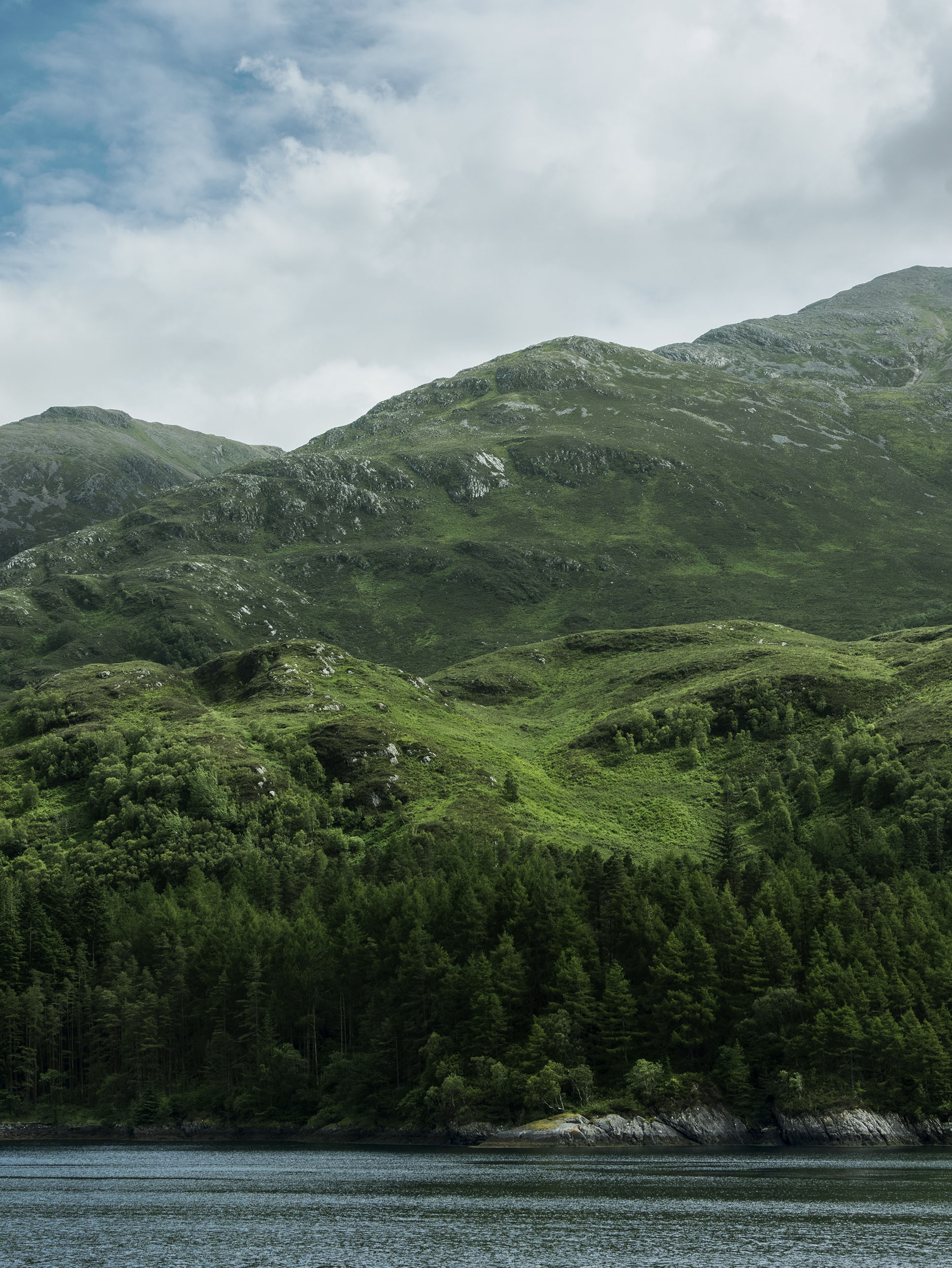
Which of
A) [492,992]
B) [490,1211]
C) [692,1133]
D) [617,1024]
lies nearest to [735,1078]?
[692,1133]

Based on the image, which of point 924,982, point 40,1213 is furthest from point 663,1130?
point 40,1213

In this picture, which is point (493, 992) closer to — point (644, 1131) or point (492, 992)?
point (492, 992)

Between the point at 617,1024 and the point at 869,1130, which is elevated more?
the point at 617,1024

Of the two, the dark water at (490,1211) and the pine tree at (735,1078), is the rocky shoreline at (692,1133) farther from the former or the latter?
the dark water at (490,1211)

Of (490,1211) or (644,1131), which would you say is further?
(644,1131)

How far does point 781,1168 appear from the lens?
344 ft

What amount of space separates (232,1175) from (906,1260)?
6418 cm

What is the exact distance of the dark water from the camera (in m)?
70.2

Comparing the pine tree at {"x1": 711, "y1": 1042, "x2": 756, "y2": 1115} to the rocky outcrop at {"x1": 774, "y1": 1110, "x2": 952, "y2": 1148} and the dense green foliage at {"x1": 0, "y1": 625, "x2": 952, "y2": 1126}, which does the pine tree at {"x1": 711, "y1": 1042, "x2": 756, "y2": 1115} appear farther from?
the rocky outcrop at {"x1": 774, "y1": 1110, "x2": 952, "y2": 1148}

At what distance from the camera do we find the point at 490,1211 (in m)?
84.0

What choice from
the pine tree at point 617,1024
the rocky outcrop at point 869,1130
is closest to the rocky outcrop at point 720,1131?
the rocky outcrop at point 869,1130

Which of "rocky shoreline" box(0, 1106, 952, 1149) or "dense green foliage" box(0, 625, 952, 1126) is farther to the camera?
"dense green foliage" box(0, 625, 952, 1126)

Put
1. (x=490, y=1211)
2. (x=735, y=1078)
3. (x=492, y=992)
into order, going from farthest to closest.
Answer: (x=492, y=992)
(x=735, y=1078)
(x=490, y=1211)

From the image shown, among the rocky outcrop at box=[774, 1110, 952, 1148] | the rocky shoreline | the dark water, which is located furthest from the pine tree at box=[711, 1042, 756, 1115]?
the dark water
